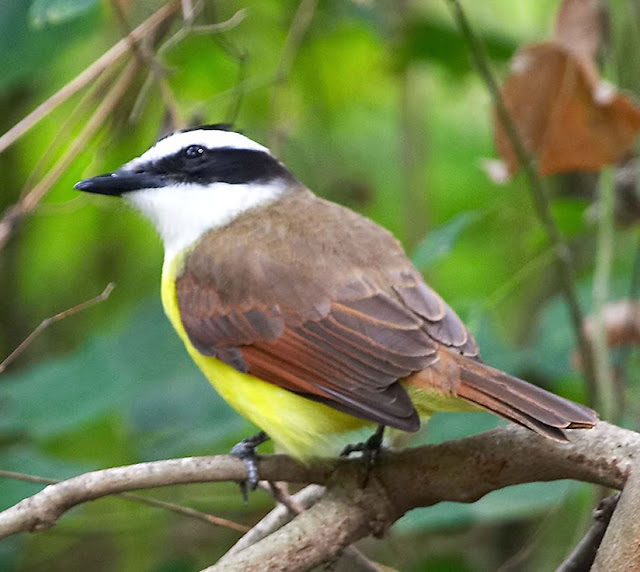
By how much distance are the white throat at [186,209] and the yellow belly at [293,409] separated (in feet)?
1.07

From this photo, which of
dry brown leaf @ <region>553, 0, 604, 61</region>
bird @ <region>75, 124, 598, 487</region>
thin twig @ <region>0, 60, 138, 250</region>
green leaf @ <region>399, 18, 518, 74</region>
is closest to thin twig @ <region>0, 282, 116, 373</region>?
bird @ <region>75, 124, 598, 487</region>

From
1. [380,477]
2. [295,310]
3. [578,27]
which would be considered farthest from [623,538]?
[578,27]

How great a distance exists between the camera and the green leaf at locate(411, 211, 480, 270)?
8.42 feet

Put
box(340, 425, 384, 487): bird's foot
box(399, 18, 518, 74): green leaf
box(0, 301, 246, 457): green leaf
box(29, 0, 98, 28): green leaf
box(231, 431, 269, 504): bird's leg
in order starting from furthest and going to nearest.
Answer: box(399, 18, 518, 74): green leaf
box(0, 301, 246, 457): green leaf
box(29, 0, 98, 28): green leaf
box(340, 425, 384, 487): bird's foot
box(231, 431, 269, 504): bird's leg

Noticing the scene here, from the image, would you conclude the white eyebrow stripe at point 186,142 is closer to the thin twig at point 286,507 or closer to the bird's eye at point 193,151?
the bird's eye at point 193,151

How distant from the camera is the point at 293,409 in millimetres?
2100

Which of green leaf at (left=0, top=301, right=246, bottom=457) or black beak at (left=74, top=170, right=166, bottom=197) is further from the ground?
black beak at (left=74, top=170, right=166, bottom=197)

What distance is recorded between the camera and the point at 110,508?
11.8ft

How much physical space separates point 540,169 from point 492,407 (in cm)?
125

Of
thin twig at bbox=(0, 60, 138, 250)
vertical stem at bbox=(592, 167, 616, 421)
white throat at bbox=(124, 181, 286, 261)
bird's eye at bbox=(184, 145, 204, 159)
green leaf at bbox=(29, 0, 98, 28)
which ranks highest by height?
green leaf at bbox=(29, 0, 98, 28)

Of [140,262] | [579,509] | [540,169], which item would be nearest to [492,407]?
[540,169]

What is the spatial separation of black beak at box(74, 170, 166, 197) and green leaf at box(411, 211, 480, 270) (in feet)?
2.07

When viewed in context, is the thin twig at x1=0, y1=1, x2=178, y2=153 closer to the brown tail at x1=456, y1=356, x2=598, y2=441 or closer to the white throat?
the white throat

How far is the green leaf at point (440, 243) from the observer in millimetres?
2566
